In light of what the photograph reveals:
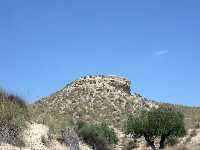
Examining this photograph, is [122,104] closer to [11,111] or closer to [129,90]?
[129,90]

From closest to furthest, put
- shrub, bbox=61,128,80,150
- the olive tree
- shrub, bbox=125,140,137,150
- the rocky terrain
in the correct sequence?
1. shrub, bbox=61,128,80,150
2. the olive tree
3. shrub, bbox=125,140,137,150
4. the rocky terrain

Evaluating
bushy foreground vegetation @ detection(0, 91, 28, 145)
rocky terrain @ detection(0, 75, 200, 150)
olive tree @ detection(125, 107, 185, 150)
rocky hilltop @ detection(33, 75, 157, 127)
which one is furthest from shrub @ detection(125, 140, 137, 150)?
bushy foreground vegetation @ detection(0, 91, 28, 145)

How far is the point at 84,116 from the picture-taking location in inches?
3893

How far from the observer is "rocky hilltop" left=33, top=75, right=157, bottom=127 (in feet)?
329

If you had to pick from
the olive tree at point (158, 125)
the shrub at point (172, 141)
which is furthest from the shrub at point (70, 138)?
the shrub at point (172, 141)

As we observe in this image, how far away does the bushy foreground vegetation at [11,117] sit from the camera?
2108 centimetres

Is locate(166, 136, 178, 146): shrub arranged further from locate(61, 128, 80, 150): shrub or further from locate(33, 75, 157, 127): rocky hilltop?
locate(61, 128, 80, 150): shrub

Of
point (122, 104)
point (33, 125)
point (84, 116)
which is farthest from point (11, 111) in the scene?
point (122, 104)

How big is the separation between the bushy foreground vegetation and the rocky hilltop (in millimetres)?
68821

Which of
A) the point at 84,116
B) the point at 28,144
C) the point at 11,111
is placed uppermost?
the point at 84,116

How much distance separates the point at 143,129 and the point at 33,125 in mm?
43989

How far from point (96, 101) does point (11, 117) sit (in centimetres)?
8358

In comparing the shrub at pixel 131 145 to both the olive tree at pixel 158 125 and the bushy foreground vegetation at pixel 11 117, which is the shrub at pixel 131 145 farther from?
the bushy foreground vegetation at pixel 11 117

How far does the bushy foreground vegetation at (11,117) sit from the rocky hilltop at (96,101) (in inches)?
2709
